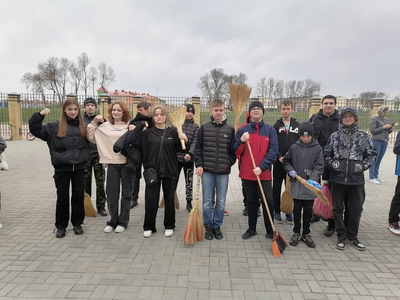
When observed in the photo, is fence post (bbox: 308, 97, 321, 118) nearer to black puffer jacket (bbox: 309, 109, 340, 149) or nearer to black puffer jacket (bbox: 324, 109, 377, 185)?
black puffer jacket (bbox: 309, 109, 340, 149)

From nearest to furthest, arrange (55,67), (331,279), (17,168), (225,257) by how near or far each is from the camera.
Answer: (331,279) → (225,257) → (17,168) → (55,67)

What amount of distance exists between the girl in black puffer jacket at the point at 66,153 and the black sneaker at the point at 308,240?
132 inches

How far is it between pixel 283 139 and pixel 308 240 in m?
1.63

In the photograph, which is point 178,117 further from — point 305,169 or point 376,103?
point 376,103

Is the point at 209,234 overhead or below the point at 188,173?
below

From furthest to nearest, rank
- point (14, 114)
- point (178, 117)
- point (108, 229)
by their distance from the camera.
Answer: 1. point (14, 114)
2. point (178, 117)
3. point (108, 229)

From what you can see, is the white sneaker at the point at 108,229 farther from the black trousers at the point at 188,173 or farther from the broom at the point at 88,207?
the black trousers at the point at 188,173

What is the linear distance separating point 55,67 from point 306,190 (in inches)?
1862

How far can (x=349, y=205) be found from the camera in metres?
3.91

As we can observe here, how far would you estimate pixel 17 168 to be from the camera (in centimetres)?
886

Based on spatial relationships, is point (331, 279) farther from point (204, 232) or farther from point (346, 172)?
point (204, 232)

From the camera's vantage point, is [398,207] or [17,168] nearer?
[398,207]

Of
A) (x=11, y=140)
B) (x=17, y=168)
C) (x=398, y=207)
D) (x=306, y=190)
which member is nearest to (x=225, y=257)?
(x=306, y=190)

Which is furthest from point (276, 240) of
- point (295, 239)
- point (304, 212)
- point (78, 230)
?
point (78, 230)
